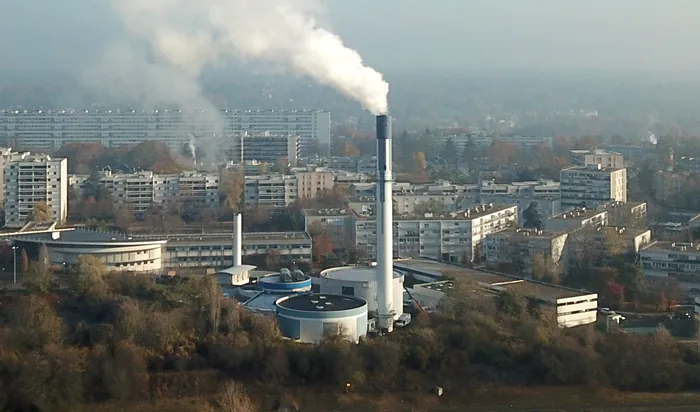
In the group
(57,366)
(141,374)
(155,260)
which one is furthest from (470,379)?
(155,260)

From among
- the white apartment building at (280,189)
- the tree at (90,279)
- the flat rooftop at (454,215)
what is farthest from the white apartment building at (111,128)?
the tree at (90,279)

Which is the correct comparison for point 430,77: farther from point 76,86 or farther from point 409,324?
point 409,324

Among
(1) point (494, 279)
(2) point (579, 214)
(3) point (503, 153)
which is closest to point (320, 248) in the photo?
(1) point (494, 279)

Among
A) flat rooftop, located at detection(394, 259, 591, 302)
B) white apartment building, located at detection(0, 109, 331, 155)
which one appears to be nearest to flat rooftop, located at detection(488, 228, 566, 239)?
flat rooftop, located at detection(394, 259, 591, 302)

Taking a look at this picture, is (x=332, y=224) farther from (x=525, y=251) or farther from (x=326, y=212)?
(x=525, y=251)

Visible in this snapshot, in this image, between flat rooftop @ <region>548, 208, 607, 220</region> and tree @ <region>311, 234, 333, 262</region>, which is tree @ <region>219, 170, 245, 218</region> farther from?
flat rooftop @ <region>548, 208, 607, 220</region>
